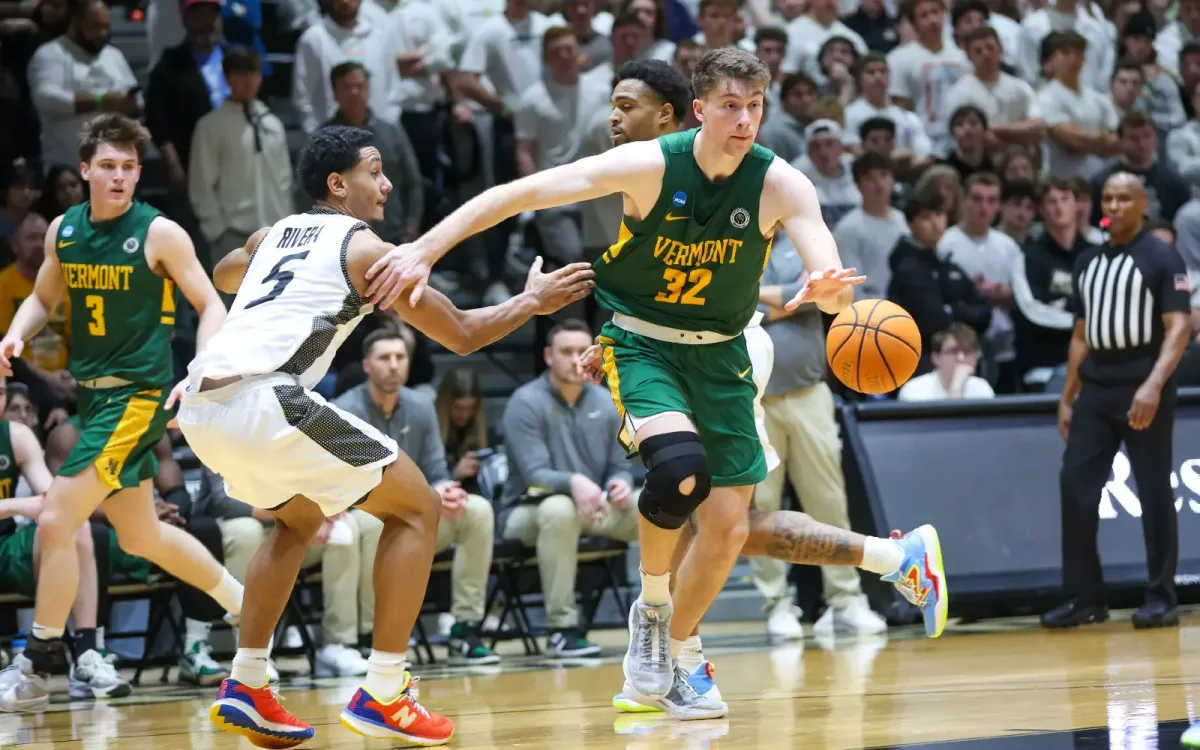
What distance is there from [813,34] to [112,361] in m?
8.09

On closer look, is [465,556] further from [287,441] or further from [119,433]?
[287,441]

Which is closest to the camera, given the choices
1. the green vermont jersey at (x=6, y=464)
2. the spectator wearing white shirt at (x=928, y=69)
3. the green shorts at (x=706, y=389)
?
the green shorts at (x=706, y=389)

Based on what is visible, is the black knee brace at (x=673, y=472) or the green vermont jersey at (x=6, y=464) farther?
the green vermont jersey at (x=6, y=464)

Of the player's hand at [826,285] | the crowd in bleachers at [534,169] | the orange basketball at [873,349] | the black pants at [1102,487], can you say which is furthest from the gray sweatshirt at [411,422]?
the player's hand at [826,285]

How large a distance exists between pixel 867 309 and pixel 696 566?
1.24 meters

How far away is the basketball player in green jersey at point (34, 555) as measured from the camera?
7707 mm

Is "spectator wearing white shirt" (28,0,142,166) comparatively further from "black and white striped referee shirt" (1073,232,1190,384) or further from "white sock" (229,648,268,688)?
"black and white striped referee shirt" (1073,232,1190,384)

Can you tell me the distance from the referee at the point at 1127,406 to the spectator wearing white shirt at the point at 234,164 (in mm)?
5344

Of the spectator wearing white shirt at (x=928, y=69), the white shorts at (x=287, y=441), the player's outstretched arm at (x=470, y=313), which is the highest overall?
the spectator wearing white shirt at (x=928, y=69)

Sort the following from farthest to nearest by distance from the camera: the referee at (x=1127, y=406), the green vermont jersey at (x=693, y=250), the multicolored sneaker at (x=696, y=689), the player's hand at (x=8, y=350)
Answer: the referee at (x=1127, y=406), the player's hand at (x=8, y=350), the multicolored sneaker at (x=696, y=689), the green vermont jersey at (x=693, y=250)

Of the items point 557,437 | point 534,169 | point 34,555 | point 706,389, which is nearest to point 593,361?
point 706,389

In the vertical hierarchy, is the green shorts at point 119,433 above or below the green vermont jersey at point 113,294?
below

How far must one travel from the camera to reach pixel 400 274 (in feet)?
16.0

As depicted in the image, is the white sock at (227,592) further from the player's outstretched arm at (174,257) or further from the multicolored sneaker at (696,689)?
the multicolored sneaker at (696,689)
